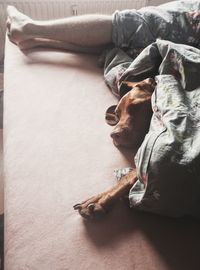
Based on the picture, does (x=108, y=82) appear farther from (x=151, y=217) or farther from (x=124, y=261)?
(x=124, y=261)

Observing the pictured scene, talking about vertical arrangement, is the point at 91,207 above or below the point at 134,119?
below

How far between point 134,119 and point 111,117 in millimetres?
119

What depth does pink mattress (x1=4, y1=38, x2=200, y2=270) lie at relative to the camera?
2.19 feet

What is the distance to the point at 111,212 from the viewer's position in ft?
2.46

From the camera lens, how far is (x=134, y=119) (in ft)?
A: 2.89

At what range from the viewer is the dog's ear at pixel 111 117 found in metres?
0.96

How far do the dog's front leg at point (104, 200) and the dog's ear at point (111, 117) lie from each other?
0.77 feet

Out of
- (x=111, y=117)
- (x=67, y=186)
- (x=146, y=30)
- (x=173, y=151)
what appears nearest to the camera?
(x=173, y=151)

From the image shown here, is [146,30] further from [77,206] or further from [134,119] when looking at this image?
[77,206]

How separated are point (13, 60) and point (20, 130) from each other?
0.43 metres

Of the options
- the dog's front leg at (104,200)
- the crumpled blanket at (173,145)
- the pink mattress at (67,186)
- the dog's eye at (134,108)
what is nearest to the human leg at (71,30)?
the pink mattress at (67,186)

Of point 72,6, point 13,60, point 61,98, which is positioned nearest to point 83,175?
point 61,98

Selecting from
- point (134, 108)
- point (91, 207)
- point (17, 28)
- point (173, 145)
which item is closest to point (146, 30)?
point (134, 108)

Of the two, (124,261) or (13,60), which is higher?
(13,60)
